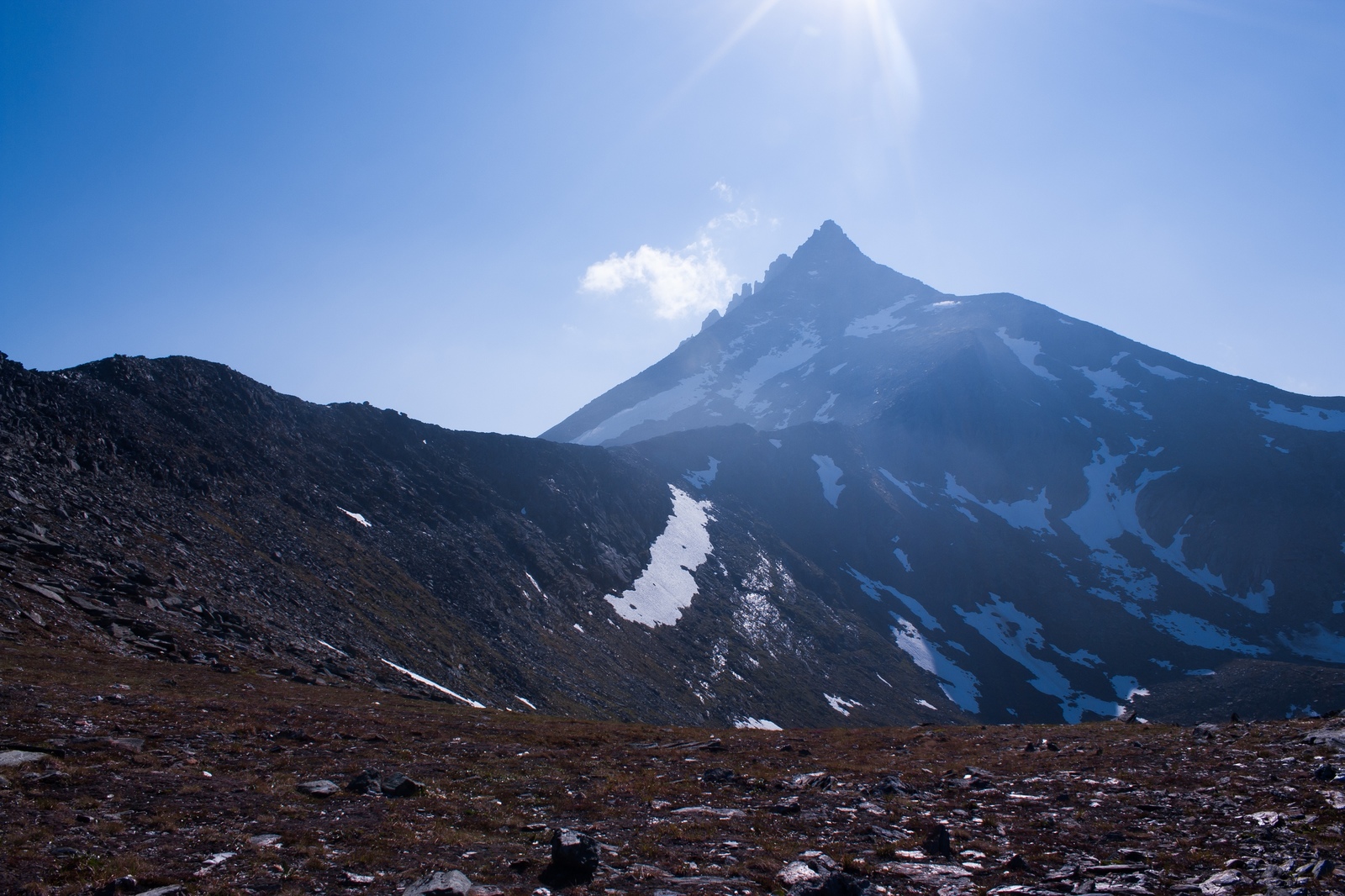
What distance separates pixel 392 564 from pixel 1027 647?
116400 mm

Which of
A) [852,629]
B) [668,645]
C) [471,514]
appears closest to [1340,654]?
[852,629]

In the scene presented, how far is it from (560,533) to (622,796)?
254 ft

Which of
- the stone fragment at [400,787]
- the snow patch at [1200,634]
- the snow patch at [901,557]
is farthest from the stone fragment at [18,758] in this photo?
the snow patch at [1200,634]

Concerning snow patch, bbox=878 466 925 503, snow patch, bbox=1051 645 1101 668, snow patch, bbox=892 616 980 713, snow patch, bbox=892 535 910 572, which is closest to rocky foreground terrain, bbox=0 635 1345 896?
snow patch, bbox=892 616 980 713

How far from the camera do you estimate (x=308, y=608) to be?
4850 centimetres

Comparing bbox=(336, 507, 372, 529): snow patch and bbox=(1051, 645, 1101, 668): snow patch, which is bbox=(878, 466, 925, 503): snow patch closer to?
bbox=(1051, 645, 1101, 668): snow patch

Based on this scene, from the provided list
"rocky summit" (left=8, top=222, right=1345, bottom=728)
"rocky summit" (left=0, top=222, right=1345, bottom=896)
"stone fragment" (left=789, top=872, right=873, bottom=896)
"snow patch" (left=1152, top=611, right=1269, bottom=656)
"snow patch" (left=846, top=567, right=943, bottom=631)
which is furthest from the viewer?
"snow patch" (left=1152, top=611, right=1269, bottom=656)

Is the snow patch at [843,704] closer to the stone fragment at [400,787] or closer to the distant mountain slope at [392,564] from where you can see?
the distant mountain slope at [392,564]

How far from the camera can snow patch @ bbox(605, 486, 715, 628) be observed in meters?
90.2

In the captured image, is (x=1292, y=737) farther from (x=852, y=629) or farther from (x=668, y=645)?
(x=852, y=629)

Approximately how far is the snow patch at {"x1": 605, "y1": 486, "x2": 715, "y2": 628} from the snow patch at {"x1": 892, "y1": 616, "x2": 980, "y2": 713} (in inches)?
1504

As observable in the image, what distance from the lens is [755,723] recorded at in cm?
7588

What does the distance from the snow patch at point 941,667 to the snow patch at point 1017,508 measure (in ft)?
207

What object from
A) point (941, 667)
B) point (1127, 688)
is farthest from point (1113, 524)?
point (941, 667)
